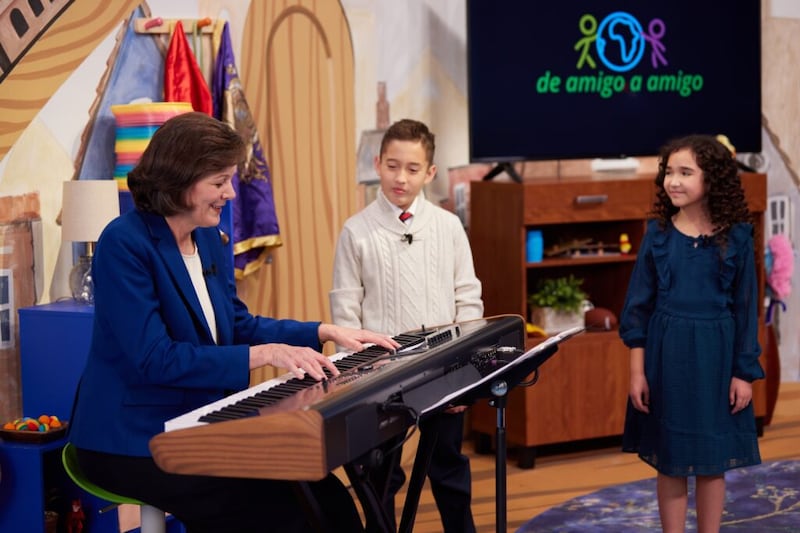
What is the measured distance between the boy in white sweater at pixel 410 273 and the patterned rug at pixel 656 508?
61cm

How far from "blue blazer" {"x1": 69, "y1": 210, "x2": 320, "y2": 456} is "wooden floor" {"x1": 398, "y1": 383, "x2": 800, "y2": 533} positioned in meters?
1.69

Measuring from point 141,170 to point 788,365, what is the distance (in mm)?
4411

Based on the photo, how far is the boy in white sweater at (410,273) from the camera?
11.4ft

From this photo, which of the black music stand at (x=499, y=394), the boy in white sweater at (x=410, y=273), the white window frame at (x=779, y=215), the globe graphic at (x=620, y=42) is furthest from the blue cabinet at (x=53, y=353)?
the white window frame at (x=779, y=215)

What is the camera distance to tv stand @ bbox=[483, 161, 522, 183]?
4.80 meters

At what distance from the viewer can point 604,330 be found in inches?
191

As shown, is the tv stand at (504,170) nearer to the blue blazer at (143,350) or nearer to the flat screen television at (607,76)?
the flat screen television at (607,76)

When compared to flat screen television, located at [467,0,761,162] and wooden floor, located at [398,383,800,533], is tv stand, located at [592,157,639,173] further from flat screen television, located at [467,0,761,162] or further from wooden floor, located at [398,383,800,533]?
wooden floor, located at [398,383,800,533]

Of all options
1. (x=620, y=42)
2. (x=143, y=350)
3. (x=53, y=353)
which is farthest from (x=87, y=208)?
(x=620, y=42)

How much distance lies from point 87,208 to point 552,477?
2.12 metres

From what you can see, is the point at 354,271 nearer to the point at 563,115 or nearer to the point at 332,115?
the point at 332,115

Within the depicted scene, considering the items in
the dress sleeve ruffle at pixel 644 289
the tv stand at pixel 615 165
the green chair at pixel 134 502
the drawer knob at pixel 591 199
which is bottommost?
the green chair at pixel 134 502

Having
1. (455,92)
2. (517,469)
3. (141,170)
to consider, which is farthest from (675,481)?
(455,92)

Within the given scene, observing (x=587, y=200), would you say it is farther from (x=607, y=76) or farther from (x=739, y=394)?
(x=739, y=394)
